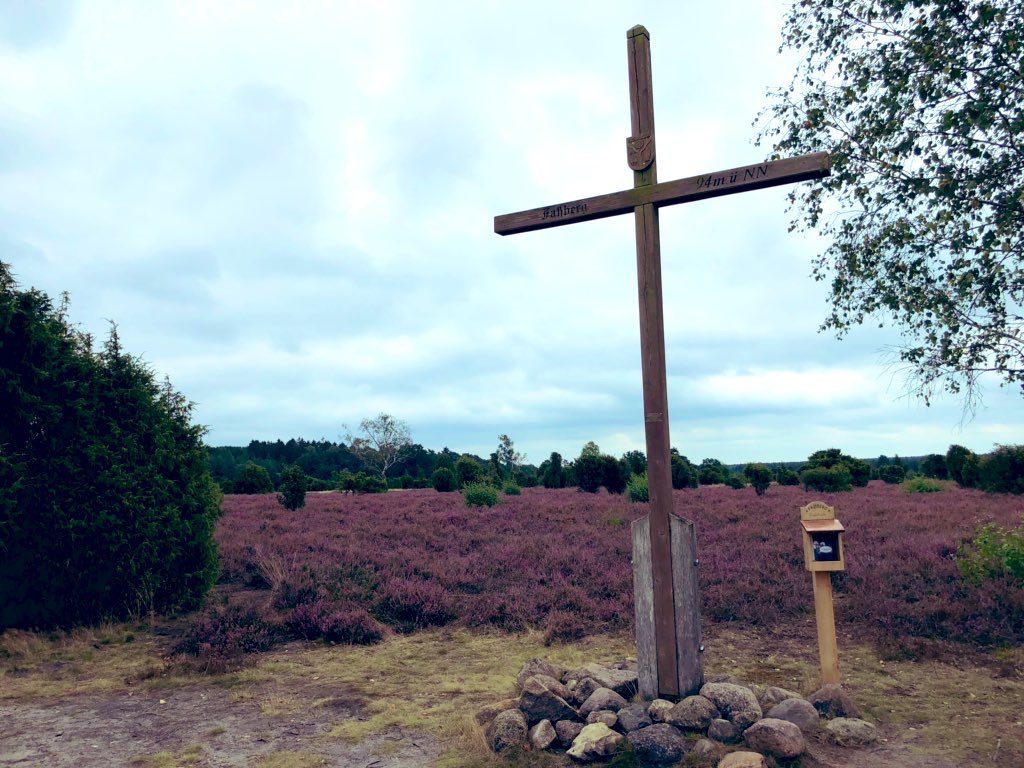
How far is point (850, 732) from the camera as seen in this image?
16.4 feet

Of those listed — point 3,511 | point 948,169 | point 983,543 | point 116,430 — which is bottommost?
point 983,543

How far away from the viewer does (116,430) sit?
28.9ft

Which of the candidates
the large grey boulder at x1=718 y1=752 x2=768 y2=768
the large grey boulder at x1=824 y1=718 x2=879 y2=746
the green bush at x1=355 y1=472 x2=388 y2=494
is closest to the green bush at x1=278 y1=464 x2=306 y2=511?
the green bush at x1=355 y1=472 x2=388 y2=494

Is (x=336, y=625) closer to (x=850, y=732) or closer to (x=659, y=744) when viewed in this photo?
(x=659, y=744)

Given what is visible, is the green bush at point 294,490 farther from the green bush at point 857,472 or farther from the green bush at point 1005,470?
the green bush at point 1005,470

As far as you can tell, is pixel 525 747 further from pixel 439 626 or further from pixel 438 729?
pixel 439 626

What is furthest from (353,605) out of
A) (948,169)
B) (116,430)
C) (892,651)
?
(948,169)

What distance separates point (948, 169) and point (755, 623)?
6199mm

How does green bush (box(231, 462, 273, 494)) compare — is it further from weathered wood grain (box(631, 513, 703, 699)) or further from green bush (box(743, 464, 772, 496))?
weathered wood grain (box(631, 513, 703, 699))

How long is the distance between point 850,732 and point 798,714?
1.27ft

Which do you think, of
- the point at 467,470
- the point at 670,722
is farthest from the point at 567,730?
the point at 467,470

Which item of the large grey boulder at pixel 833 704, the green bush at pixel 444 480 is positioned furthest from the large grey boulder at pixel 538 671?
the green bush at pixel 444 480

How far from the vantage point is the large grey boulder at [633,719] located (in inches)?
189

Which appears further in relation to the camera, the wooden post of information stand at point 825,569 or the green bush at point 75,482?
the green bush at point 75,482
